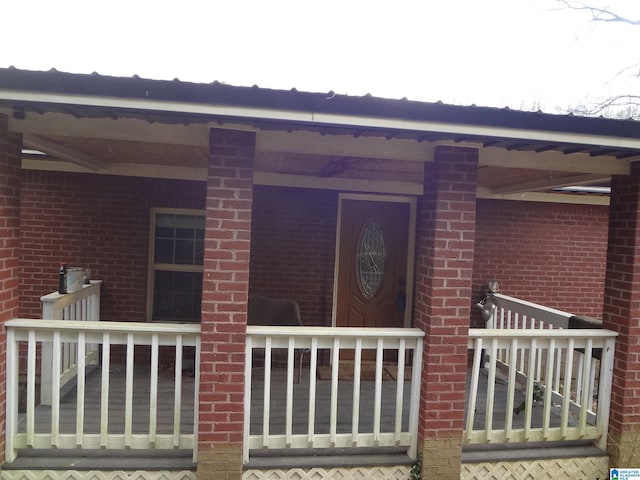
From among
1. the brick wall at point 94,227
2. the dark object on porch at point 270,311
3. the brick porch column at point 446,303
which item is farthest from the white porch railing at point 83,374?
the brick wall at point 94,227

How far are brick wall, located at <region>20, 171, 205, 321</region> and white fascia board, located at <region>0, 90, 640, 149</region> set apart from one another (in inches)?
126

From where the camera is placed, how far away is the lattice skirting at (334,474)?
339 centimetres

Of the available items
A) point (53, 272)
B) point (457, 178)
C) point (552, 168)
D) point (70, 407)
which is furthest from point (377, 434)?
point (53, 272)

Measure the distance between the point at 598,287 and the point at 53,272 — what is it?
25.7 ft

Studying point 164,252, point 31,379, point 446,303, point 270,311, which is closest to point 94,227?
point 164,252

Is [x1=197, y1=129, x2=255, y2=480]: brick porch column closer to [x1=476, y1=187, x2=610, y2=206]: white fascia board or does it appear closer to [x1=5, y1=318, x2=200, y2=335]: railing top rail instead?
[x1=5, y1=318, x2=200, y2=335]: railing top rail

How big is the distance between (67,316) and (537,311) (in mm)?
5440

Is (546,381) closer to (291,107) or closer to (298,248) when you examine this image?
(291,107)

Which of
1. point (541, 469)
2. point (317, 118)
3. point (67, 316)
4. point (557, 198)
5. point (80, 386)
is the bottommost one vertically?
point (541, 469)

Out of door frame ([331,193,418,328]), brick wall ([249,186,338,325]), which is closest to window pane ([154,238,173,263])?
brick wall ([249,186,338,325])

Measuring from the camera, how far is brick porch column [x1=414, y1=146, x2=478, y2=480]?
3.39 meters

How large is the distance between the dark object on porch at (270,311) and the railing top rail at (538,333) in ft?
8.08

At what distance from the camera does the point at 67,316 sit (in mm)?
4836

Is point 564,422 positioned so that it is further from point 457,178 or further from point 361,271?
point 361,271
